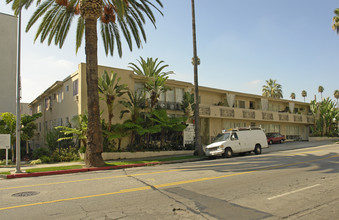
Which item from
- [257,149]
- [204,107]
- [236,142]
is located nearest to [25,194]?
[236,142]

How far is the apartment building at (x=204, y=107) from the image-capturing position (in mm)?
22153

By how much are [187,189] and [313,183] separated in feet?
14.3

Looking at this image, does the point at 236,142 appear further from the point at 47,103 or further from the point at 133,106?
the point at 47,103

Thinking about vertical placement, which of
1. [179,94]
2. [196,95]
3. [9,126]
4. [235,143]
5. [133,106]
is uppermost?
[179,94]

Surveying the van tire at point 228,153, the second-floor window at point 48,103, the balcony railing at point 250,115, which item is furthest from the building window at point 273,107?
the second-floor window at point 48,103

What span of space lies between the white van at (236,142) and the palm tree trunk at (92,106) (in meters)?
8.28

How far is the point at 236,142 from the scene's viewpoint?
776 inches

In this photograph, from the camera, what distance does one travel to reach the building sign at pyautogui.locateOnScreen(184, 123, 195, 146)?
23.5 metres

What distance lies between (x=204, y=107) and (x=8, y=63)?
64.0 feet

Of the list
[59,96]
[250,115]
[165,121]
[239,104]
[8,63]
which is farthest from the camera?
[239,104]

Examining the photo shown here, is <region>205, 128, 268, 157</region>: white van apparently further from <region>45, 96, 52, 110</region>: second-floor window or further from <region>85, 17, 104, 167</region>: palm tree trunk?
<region>45, 96, 52, 110</region>: second-floor window

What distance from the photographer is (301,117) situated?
42.7m

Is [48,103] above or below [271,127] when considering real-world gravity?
above

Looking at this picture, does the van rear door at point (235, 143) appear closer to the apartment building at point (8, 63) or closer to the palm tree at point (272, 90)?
the apartment building at point (8, 63)
